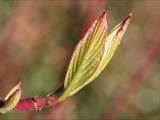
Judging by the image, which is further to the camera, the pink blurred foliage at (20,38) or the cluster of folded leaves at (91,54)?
the pink blurred foliage at (20,38)

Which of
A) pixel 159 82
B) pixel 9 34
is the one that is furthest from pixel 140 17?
pixel 9 34

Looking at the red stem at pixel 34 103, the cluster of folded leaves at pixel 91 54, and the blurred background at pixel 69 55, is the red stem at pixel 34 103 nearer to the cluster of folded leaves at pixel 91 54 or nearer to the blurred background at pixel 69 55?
the cluster of folded leaves at pixel 91 54

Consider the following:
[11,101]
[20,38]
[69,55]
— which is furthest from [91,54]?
[20,38]

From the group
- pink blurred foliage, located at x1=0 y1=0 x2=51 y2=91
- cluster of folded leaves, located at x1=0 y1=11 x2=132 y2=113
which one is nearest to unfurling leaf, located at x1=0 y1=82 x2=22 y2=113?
cluster of folded leaves, located at x1=0 y1=11 x2=132 y2=113

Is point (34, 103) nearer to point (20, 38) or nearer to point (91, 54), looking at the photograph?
point (91, 54)

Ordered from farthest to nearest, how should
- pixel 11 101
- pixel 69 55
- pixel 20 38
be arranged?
pixel 20 38 → pixel 69 55 → pixel 11 101

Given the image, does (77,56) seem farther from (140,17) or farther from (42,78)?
(140,17)

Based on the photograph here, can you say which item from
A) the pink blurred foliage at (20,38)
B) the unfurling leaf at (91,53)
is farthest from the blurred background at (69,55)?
the unfurling leaf at (91,53)
